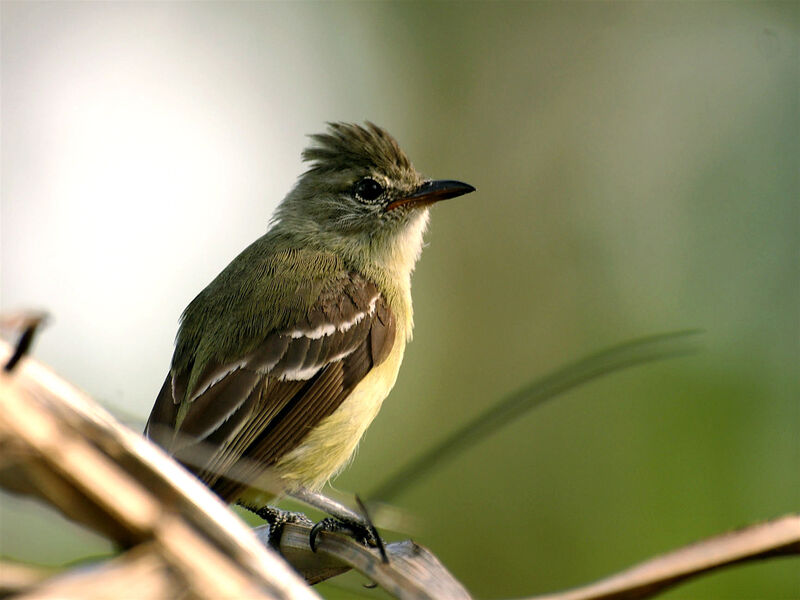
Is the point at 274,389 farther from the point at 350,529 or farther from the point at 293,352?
the point at 350,529

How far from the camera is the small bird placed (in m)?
3.80

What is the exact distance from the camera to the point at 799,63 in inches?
340

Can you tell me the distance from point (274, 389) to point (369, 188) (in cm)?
175

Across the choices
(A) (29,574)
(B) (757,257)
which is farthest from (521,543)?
(A) (29,574)

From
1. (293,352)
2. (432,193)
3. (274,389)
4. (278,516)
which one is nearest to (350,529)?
(278,516)

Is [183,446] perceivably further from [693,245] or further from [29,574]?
[693,245]

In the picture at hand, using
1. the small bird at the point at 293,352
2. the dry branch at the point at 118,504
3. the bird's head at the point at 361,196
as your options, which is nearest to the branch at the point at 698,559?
the dry branch at the point at 118,504

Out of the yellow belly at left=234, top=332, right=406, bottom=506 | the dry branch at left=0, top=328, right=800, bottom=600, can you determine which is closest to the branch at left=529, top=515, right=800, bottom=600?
the dry branch at left=0, top=328, right=800, bottom=600

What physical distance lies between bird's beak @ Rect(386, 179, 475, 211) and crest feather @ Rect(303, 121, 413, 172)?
0.23 m

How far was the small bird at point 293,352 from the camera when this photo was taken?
3.80m

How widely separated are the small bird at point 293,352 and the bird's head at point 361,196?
12 mm

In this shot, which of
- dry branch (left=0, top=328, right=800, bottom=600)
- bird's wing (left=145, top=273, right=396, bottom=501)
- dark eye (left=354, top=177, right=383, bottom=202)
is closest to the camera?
dry branch (left=0, top=328, right=800, bottom=600)

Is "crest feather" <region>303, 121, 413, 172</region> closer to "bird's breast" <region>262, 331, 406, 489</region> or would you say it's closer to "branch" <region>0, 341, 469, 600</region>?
"bird's breast" <region>262, 331, 406, 489</region>

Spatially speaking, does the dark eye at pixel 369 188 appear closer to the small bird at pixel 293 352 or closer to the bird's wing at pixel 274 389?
the small bird at pixel 293 352
